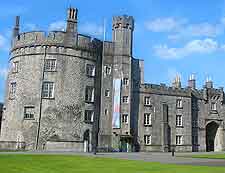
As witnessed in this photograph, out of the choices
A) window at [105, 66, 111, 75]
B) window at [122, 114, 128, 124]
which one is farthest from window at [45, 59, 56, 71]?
window at [122, 114, 128, 124]

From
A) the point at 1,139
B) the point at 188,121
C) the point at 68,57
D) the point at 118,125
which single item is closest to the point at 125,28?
the point at 68,57

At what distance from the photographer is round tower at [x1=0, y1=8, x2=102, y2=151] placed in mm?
Result: 43438

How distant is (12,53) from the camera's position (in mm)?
48656

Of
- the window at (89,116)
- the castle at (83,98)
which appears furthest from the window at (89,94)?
the window at (89,116)

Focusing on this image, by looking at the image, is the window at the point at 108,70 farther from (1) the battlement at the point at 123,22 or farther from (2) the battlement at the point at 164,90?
(1) the battlement at the point at 123,22

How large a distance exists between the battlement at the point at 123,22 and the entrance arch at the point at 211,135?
2430 centimetres

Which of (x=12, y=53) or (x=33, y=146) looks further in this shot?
(x=12, y=53)

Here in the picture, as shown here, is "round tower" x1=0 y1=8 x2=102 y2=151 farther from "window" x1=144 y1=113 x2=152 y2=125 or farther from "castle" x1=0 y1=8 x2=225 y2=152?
"window" x1=144 y1=113 x2=152 y2=125

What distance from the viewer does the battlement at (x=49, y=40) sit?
45906 mm

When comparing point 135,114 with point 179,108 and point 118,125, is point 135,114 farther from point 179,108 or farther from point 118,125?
point 179,108

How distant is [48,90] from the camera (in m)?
44.8

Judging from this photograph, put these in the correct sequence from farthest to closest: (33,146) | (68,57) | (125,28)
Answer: (125,28) → (68,57) → (33,146)

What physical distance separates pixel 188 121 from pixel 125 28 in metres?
19.0

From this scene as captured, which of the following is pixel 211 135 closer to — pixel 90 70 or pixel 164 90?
pixel 164 90
